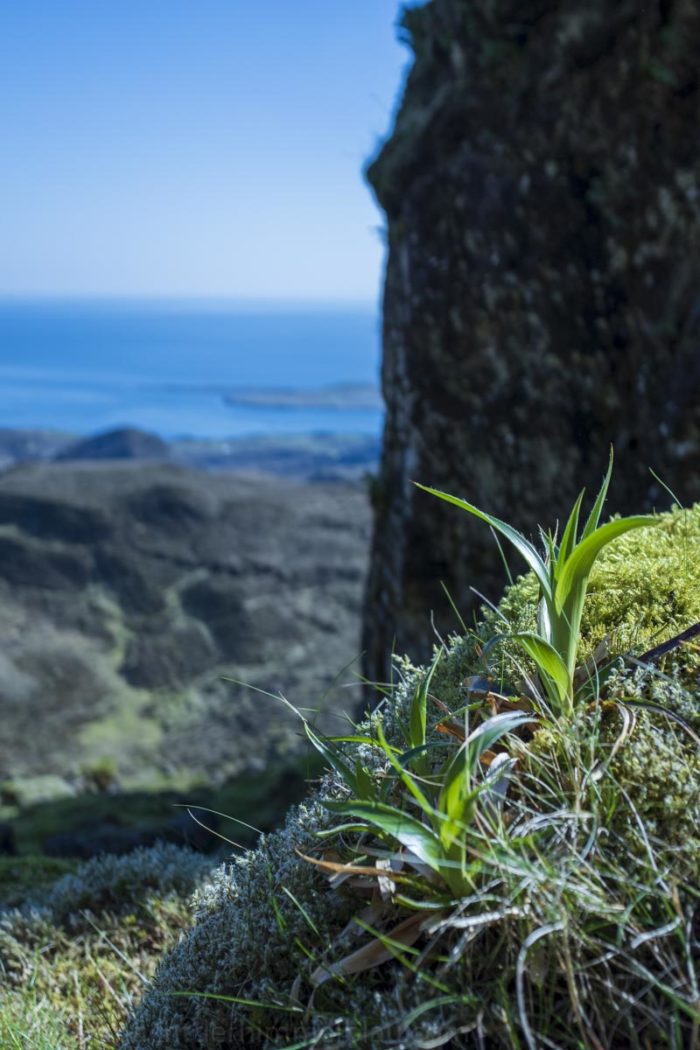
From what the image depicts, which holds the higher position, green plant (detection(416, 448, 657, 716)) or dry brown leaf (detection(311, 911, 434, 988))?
green plant (detection(416, 448, 657, 716))

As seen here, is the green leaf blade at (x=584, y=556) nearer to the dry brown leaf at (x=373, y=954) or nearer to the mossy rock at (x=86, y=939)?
the dry brown leaf at (x=373, y=954)

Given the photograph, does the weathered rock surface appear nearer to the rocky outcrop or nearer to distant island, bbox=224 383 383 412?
the rocky outcrop

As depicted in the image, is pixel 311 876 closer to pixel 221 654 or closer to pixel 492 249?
pixel 492 249

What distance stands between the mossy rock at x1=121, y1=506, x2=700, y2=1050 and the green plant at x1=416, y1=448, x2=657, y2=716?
0.22 ft

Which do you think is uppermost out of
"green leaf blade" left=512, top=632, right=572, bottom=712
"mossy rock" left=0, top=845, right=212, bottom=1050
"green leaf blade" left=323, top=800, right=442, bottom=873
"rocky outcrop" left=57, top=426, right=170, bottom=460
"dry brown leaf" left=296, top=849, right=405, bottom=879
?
"green leaf blade" left=512, top=632, right=572, bottom=712

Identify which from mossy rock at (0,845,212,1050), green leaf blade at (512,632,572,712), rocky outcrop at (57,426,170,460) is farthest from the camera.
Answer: rocky outcrop at (57,426,170,460)

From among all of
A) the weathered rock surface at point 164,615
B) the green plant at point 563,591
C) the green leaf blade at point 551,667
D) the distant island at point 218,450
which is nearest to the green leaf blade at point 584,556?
the green plant at point 563,591

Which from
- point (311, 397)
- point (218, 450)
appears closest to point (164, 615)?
point (218, 450)

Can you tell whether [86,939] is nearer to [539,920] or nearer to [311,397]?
[539,920]

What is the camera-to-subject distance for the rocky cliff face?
19.7 feet

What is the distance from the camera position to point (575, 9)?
259 inches

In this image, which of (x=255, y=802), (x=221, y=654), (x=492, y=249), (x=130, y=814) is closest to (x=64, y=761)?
(x=221, y=654)

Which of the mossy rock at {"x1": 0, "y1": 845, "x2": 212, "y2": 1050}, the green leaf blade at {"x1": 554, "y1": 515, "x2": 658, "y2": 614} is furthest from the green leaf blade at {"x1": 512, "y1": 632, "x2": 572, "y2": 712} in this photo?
the mossy rock at {"x1": 0, "y1": 845, "x2": 212, "y2": 1050}

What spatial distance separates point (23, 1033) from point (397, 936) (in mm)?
967
